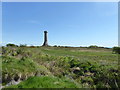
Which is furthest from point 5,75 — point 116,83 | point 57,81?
point 116,83

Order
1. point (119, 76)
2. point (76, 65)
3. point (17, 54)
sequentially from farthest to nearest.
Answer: point (17, 54)
point (76, 65)
point (119, 76)

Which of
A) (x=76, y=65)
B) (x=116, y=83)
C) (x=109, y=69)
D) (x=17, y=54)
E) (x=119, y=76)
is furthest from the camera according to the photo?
(x=17, y=54)

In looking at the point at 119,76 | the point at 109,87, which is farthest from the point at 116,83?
the point at 119,76

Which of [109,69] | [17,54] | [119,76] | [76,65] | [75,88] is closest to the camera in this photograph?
[75,88]

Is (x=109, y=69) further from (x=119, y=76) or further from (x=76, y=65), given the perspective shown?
(x=76, y=65)

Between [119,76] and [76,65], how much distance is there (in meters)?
3.47

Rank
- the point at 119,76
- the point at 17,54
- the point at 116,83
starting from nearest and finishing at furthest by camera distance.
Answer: the point at 116,83 < the point at 119,76 < the point at 17,54

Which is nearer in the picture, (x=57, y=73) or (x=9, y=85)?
(x=9, y=85)

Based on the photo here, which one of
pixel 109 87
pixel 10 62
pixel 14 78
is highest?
pixel 10 62

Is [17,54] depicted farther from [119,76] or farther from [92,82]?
[119,76]

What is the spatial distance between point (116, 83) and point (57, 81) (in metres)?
3.55

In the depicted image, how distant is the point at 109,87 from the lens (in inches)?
304

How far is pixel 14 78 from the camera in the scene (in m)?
7.63

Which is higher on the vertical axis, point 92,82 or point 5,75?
point 5,75
